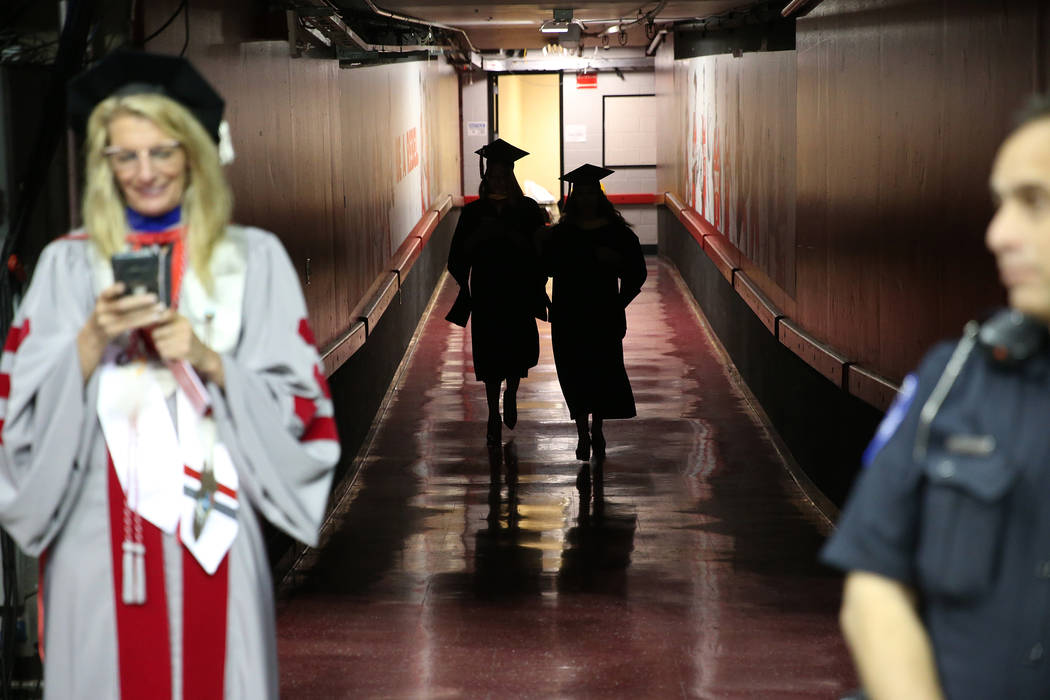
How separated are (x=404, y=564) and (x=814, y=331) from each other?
2.51 meters

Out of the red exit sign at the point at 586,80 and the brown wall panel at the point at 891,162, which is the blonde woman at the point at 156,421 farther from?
the red exit sign at the point at 586,80

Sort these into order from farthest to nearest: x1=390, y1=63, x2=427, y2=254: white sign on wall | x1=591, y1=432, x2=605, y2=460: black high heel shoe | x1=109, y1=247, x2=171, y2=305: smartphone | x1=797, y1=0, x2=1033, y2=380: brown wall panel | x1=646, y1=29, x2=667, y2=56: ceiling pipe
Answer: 1. x1=646, y1=29, x2=667, y2=56: ceiling pipe
2. x1=390, y1=63, x2=427, y2=254: white sign on wall
3. x1=591, y1=432, x2=605, y2=460: black high heel shoe
4. x1=797, y1=0, x2=1033, y2=380: brown wall panel
5. x1=109, y1=247, x2=171, y2=305: smartphone

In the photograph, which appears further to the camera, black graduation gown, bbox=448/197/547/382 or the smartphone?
black graduation gown, bbox=448/197/547/382

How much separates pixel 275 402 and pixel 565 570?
10.3 ft

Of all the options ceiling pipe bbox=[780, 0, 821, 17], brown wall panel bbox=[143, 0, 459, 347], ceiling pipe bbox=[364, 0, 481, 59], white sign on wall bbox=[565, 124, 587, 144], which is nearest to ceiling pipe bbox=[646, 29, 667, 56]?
white sign on wall bbox=[565, 124, 587, 144]

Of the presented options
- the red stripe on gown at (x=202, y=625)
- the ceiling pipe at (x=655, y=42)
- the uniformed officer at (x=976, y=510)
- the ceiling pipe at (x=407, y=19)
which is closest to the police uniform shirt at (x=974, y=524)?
the uniformed officer at (x=976, y=510)

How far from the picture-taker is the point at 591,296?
709cm

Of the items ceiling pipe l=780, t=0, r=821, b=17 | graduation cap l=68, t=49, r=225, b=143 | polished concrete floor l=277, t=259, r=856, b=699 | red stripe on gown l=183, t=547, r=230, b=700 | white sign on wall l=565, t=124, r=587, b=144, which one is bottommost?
polished concrete floor l=277, t=259, r=856, b=699

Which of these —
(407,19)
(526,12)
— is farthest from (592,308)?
(526,12)

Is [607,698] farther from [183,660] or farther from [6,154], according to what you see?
[6,154]

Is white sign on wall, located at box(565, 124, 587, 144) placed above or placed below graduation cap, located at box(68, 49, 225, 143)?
above

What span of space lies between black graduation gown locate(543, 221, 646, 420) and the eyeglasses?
480cm

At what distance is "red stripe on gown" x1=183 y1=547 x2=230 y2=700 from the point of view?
2.36 meters

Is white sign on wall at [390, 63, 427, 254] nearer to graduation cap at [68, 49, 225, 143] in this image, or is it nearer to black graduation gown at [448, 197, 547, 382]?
black graduation gown at [448, 197, 547, 382]
